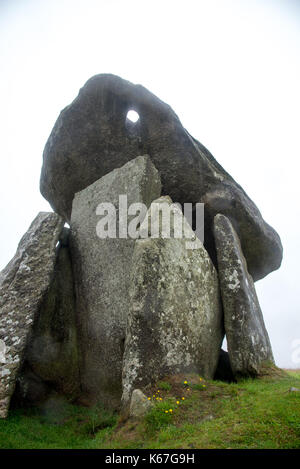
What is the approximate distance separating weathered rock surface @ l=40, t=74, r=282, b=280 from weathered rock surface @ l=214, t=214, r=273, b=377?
1.43 metres

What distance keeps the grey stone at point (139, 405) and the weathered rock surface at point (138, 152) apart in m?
4.91

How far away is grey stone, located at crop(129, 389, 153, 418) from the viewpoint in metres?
4.38

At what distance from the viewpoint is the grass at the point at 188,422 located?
3.72 metres

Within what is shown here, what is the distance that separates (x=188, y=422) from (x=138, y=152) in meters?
5.71

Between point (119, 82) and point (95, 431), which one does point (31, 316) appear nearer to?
point (95, 431)

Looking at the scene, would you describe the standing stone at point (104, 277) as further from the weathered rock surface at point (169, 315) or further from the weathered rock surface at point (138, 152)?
the weathered rock surface at point (169, 315)

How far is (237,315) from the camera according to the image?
6598 mm

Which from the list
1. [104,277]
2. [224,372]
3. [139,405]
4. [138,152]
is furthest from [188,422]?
[138,152]

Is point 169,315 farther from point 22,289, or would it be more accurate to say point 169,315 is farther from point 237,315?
point 22,289

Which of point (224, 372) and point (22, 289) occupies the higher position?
point (22, 289)

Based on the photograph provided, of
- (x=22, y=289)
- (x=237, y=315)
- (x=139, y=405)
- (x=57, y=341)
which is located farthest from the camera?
(x=57, y=341)

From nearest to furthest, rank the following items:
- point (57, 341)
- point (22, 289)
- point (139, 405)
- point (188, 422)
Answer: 1. point (188, 422)
2. point (139, 405)
3. point (22, 289)
4. point (57, 341)

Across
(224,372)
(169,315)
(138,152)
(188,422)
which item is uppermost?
(138,152)

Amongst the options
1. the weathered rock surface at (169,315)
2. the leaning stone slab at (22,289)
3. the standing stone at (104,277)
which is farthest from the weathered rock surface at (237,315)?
the leaning stone slab at (22,289)
